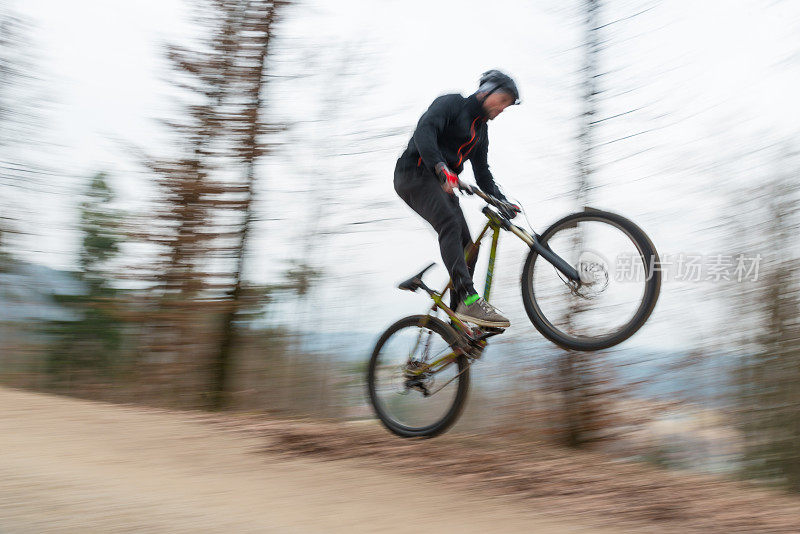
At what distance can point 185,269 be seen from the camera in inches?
268

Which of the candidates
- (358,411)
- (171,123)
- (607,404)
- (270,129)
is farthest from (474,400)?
(171,123)

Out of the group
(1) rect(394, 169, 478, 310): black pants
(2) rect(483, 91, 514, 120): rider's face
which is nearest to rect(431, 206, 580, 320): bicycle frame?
(1) rect(394, 169, 478, 310): black pants

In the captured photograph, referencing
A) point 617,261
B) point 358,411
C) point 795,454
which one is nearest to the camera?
point 617,261

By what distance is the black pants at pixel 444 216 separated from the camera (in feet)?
11.0

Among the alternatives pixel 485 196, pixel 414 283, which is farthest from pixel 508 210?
pixel 414 283

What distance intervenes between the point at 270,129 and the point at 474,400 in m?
3.57

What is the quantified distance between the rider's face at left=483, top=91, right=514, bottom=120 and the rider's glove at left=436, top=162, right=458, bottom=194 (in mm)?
443

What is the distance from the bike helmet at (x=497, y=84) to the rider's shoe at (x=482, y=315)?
1.10m

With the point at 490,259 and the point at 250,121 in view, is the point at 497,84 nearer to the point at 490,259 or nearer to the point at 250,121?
the point at 490,259

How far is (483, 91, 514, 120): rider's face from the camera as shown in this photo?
131 inches

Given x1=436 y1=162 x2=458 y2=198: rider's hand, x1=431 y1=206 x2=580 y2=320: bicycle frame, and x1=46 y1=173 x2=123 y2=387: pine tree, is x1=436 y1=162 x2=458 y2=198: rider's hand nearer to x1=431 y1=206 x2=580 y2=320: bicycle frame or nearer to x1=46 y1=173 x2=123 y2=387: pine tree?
x1=431 y1=206 x2=580 y2=320: bicycle frame

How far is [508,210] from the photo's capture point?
3.36m

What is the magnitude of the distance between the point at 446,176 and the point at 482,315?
740 millimetres

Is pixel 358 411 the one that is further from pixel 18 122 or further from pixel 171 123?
pixel 18 122
